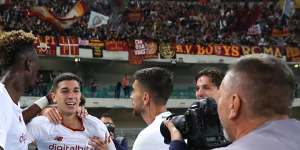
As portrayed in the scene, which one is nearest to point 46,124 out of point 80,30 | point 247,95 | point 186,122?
point 186,122

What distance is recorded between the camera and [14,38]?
3254mm

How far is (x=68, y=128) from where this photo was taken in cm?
433

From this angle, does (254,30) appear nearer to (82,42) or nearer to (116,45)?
(116,45)

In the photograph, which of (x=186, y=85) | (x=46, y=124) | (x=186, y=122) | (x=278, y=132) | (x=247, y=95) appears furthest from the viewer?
(x=186, y=85)

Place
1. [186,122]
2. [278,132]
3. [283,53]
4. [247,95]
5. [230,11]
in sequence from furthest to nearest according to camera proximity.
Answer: [230,11] → [283,53] → [186,122] → [247,95] → [278,132]

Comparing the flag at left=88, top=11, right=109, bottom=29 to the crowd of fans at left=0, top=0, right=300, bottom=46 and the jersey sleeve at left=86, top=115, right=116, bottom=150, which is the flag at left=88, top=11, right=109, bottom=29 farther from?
the jersey sleeve at left=86, top=115, right=116, bottom=150

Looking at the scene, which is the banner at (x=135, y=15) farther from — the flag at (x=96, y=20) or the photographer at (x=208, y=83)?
the photographer at (x=208, y=83)

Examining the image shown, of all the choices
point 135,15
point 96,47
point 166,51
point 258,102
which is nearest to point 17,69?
point 258,102

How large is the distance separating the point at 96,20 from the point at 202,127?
25612 millimetres

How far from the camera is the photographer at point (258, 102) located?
1784 mm

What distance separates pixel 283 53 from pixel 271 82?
2758cm

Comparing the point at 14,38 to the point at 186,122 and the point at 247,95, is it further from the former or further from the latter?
the point at 247,95

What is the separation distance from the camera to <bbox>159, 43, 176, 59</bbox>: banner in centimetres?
2753

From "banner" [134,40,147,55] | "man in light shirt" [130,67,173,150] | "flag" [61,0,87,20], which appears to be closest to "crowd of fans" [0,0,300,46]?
"flag" [61,0,87,20]
